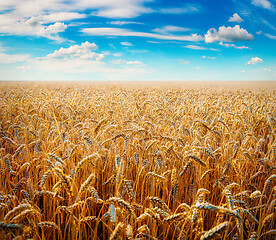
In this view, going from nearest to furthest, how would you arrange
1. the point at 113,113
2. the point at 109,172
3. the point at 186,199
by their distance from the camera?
the point at 186,199 → the point at 109,172 → the point at 113,113

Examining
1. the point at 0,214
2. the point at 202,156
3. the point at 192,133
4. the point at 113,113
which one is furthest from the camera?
the point at 113,113

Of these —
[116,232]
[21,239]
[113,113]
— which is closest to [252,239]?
[116,232]

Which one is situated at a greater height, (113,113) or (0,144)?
(113,113)

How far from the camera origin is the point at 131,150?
2953mm

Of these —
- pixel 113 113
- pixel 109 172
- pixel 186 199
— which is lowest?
pixel 186 199

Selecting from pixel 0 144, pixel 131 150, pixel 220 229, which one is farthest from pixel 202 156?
pixel 0 144

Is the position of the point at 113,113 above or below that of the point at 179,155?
above

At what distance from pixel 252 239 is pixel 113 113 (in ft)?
11.4

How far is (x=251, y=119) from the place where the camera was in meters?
4.50

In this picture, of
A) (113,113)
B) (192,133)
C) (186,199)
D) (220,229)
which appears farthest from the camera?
(113,113)

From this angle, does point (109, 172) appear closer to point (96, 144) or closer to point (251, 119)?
point (96, 144)

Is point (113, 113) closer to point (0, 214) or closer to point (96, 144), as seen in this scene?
point (96, 144)

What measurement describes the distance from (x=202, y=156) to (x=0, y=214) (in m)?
2.27

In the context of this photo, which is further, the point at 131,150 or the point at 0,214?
the point at 131,150
